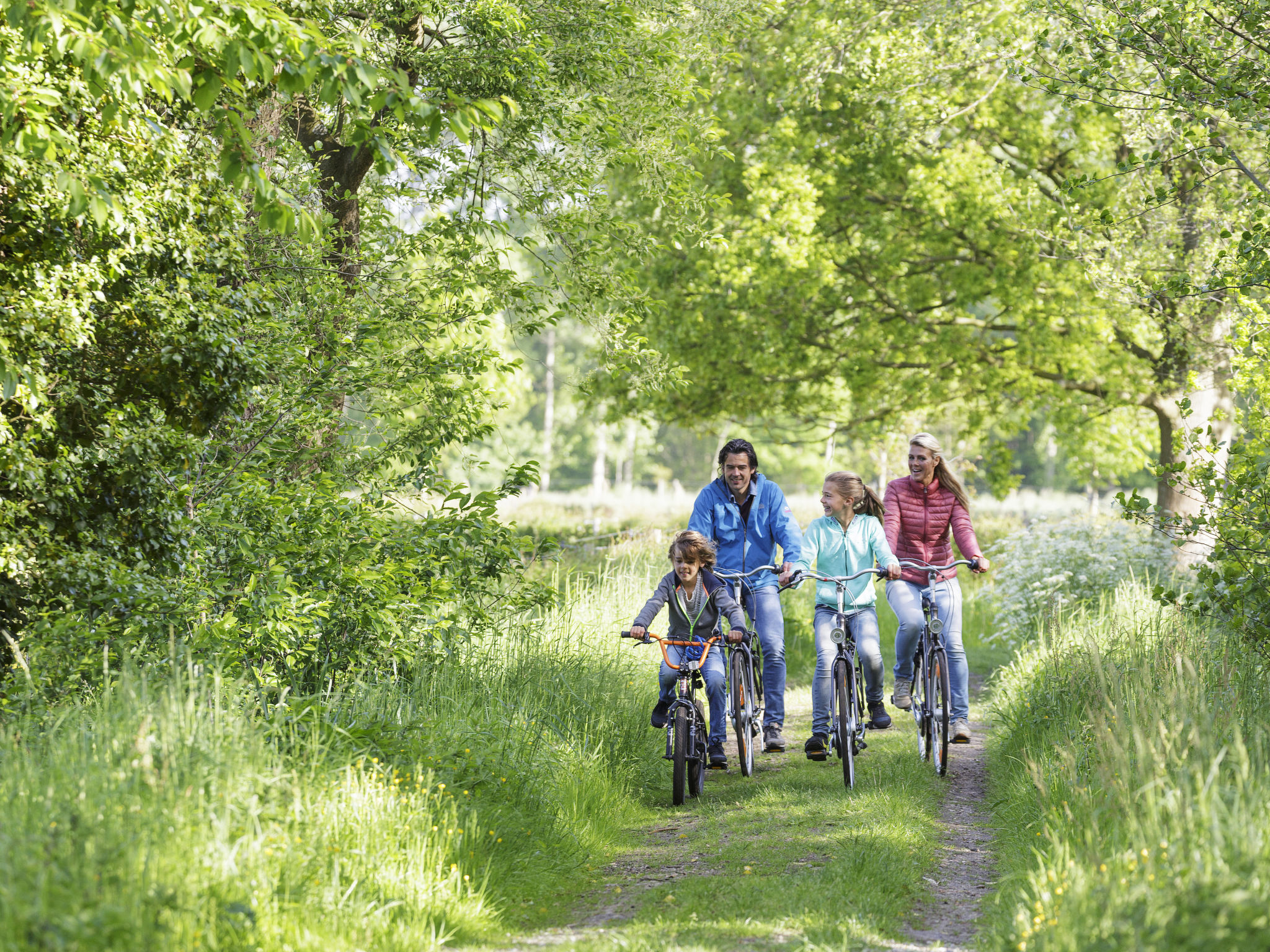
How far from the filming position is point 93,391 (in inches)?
235

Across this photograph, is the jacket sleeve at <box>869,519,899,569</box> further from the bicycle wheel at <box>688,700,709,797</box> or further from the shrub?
the shrub

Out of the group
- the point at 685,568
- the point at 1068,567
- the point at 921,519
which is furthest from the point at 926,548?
the point at 1068,567

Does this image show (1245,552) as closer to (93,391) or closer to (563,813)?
(563,813)

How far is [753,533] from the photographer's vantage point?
772 centimetres

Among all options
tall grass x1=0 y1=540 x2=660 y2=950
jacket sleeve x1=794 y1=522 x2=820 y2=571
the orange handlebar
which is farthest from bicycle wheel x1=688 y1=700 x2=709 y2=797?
jacket sleeve x1=794 y1=522 x2=820 y2=571

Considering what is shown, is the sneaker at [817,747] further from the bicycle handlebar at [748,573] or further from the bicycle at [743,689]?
the bicycle handlebar at [748,573]

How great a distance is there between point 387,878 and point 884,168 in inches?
614

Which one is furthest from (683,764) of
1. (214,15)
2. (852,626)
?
(214,15)

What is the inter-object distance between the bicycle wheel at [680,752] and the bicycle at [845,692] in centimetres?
92

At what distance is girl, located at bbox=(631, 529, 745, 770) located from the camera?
7.02 metres

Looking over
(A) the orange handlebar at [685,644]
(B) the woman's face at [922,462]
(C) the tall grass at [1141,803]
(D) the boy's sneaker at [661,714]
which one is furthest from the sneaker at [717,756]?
(B) the woman's face at [922,462]

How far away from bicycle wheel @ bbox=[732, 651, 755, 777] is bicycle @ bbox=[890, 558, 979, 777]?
43.5 inches

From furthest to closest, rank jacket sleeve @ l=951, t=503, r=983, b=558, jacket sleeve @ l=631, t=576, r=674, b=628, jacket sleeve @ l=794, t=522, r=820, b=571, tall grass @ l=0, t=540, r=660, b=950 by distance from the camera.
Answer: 1. jacket sleeve @ l=951, t=503, r=983, b=558
2. jacket sleeve @ l=794, t=522, r=820, b=571
3. jacket sleeve @ l=631, t=576, r=674, b=628
4. tall grass @ l=0, t=540, r=660, b=950

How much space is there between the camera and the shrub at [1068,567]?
39.0 feet
